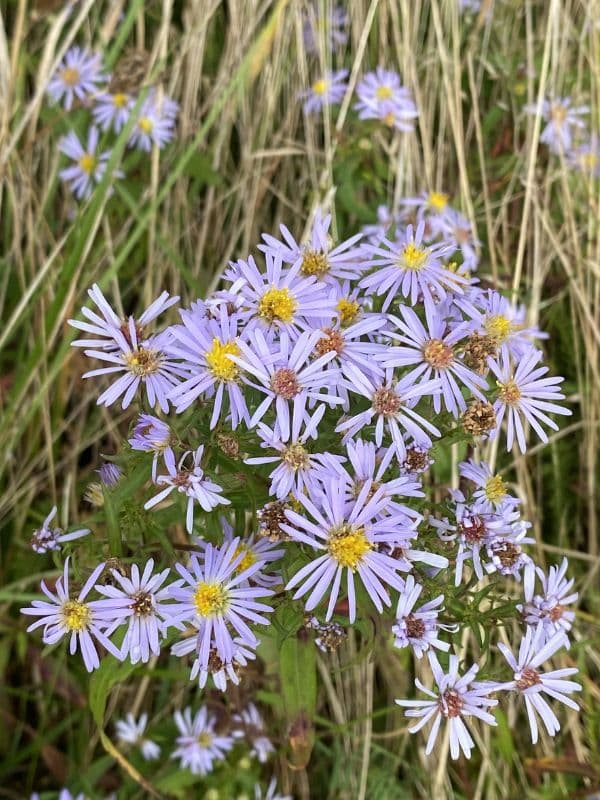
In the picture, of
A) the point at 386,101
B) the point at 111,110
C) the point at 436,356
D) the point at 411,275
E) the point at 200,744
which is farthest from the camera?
the point at 111,110

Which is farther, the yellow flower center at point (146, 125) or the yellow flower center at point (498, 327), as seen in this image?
the yellow flower center at point (146, 125)

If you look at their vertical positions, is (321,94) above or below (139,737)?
above

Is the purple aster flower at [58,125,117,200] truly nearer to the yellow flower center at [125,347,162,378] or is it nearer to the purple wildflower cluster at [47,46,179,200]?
the purple wildflower cluster at [47,46,179,200]

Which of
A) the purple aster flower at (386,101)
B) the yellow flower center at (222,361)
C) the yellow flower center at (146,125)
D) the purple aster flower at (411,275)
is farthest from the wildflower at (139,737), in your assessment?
the purple aster flower at (386,101)

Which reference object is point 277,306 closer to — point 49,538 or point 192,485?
point 192,485

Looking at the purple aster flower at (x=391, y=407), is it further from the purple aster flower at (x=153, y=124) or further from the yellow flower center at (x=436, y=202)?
the purple aster flower at (x=153, y=124)

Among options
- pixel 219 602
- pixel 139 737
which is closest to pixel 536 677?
pixel 219 602

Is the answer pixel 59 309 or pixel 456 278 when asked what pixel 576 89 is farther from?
Answer: pixel 59 309
